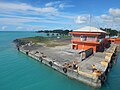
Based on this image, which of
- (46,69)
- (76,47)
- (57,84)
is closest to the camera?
(57,84)

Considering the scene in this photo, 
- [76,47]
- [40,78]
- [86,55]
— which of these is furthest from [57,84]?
[76,47]

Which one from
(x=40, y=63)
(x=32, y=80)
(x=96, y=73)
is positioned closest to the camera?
(x=96, y=73)

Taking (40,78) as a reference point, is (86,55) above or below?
above

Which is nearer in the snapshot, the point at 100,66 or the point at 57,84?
the point at 57,84

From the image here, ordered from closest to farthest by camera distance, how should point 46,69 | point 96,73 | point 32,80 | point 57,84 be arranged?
point 96,73 < point 57,84 < point 32,80 < point 46,69

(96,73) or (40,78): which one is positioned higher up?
(96,73)

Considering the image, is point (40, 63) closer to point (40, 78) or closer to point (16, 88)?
point (40, 78)

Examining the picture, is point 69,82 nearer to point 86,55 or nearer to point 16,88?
point 16,88

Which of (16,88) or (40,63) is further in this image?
(40,63)

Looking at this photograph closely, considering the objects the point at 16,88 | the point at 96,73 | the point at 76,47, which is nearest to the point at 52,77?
the point at 16,88
